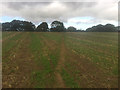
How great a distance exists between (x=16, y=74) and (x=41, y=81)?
6.33ft

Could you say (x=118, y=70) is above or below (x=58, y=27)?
below

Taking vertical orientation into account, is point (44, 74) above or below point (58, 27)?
below

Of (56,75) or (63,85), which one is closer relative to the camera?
(63,85)

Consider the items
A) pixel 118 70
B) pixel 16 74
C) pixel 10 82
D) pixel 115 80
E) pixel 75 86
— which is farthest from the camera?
pixel 118 70

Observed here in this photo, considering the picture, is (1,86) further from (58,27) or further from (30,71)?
(58,27)

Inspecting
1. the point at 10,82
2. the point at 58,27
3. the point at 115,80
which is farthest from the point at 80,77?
the point at 58,27

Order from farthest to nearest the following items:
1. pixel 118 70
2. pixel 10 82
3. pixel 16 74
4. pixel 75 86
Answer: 1. pixel 118 70
2. pixel 16 74
3. pixel 10 82
4. pixel 75 86

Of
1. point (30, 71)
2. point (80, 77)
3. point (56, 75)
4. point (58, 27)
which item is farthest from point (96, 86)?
point (58, 27)

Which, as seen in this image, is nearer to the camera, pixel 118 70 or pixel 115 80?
pixel 115 80

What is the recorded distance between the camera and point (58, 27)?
304 ft

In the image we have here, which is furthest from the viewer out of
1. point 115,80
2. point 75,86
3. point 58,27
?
point 58,27

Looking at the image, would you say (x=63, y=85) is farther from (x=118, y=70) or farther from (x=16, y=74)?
(x=118, y=70)

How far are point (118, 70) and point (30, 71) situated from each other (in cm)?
601

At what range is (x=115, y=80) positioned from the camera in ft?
20.5
